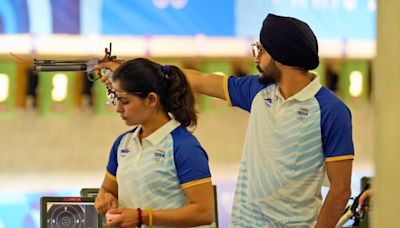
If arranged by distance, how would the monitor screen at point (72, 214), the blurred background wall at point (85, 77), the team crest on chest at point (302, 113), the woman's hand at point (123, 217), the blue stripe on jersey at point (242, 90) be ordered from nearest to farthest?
1. the woman's hand at point (123, 217)
2. the team crest on chest at point (302, 113)
3. the blue stripe on jersey at point (242, 90)
4. the monitor screen at point (72, 214)
5. the blurred background wall at point (85, 77)

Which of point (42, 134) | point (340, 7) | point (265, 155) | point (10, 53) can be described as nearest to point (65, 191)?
point (42, 134)

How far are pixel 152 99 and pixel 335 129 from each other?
0.51m

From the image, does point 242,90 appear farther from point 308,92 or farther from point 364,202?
point 364,202

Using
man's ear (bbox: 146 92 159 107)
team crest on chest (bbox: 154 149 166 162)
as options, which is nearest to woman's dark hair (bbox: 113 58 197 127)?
man's ear (bbox: 146 92 159 107)

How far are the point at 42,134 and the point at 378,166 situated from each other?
371 centimetres

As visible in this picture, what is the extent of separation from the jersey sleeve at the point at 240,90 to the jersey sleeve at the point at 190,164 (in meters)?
0.30

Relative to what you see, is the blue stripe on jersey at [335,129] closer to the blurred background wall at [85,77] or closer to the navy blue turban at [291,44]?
the navy blue turban at [291,44]

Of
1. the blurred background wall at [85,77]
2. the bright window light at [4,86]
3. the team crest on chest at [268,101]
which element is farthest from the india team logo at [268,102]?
the bright window light at [4,86]

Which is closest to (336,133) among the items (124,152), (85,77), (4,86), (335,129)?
(335,129)

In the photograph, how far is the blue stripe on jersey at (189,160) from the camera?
2.16 meters

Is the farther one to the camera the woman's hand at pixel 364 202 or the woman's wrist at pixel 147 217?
the woman's hand at pixel 364 202

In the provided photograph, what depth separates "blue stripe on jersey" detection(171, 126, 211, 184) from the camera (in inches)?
84.9

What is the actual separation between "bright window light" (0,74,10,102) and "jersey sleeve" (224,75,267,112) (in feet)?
6.71

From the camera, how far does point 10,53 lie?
4.19 metres
